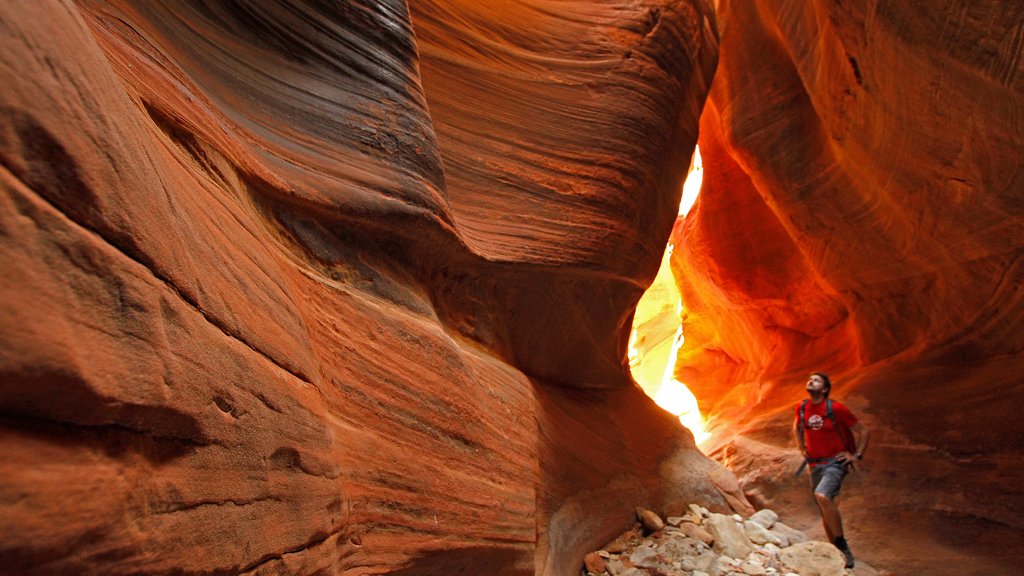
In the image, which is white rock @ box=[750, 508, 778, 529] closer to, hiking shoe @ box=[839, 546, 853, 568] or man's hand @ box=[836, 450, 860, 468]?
hiking shoe @ box=[839, 546, 853, 568]

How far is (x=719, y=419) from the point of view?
387 inches

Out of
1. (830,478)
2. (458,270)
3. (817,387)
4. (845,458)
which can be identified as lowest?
(830,478)

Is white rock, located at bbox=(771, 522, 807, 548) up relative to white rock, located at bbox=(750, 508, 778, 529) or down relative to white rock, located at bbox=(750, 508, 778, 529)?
down

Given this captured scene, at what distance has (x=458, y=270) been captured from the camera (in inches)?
137

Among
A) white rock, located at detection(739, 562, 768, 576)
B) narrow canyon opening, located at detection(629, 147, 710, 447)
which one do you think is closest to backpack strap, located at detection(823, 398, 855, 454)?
white rock, located at detection(739, 562, 768, 576)

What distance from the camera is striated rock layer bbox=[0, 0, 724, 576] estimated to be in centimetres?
90

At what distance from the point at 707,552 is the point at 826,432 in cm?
160

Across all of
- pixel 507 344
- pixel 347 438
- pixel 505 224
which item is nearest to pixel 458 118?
pixel 505 224

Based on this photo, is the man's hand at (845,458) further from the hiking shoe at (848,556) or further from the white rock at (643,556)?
the white rock at (643,556)

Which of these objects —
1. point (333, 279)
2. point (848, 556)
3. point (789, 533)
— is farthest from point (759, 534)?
point (333, 279)

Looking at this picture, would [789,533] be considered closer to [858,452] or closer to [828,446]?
[828,446]

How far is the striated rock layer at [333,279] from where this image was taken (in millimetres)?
896

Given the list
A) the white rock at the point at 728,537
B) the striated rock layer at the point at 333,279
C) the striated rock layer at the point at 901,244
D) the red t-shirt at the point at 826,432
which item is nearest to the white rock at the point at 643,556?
the striated rock layer at the point at 333,279

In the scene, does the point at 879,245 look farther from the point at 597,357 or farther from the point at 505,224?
the point at 505,224
